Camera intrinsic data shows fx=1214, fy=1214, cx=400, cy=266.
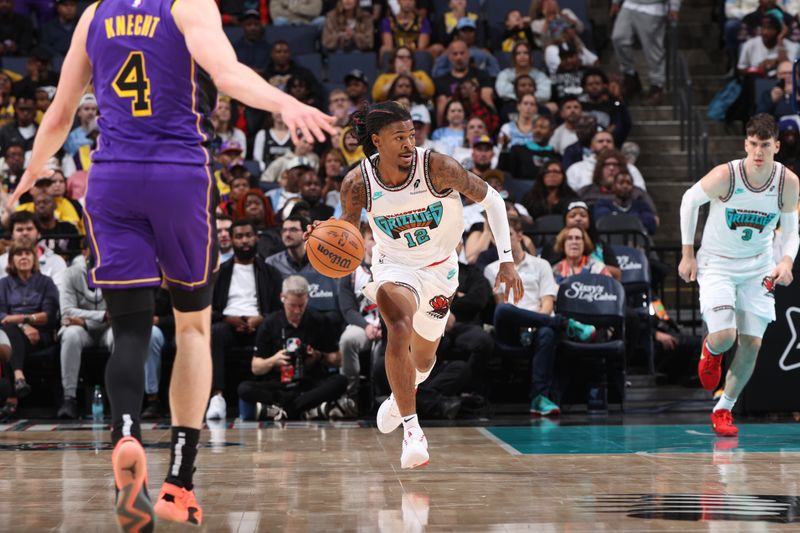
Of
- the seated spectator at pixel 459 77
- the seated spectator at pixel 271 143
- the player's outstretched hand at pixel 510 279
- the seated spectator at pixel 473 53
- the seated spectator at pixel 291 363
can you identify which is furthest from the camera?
the seated spectator at pixel 473 53

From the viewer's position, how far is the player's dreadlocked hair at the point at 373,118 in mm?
6480

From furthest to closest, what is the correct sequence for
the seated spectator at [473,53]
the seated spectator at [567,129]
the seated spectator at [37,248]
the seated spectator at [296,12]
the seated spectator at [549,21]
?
the seated spectator at [296,12], the seated spectator at [549,21], the seated spectator at [473,53], the seated spectator at [567,129], the seated spectator at [37,248]

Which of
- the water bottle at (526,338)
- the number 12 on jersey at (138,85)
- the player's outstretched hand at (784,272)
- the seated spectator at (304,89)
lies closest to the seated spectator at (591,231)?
the water bottle at (526,338)

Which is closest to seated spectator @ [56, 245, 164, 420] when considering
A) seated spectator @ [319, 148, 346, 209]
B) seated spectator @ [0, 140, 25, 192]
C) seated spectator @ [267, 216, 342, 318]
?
seated spectator @ [267, 216, 342, 318]

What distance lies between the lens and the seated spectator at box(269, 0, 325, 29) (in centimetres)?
1636

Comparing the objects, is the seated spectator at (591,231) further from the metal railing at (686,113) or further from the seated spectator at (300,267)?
the metal railing at (686,113)

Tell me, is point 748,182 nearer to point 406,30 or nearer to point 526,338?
point 526,338

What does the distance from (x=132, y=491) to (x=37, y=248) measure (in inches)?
318

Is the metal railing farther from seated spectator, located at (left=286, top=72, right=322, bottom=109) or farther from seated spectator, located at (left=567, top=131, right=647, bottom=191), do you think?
seated spectator, located at (left=286, top=72, right=322, bottom=109)

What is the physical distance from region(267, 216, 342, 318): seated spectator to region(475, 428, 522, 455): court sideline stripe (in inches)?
103

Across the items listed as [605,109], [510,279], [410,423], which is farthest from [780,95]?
[410,423]

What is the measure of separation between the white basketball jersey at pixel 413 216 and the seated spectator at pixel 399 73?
7560 millimetres

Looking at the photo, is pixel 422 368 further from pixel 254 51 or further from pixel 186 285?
pixel 254 51

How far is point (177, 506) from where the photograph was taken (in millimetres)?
4398
